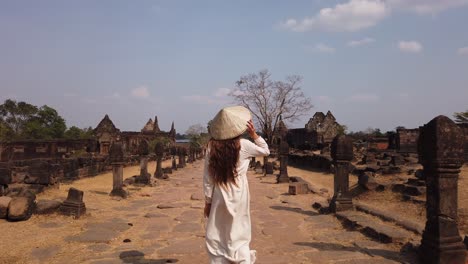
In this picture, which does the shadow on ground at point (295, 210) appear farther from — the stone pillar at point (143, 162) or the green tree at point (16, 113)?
the green tree at point (16, 113)

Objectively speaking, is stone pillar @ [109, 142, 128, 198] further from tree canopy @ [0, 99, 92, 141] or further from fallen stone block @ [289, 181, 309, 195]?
tree canopy @ [0, 99, 92, 141]

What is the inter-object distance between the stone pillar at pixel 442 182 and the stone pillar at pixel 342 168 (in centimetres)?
344

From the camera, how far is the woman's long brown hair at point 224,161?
3.41 metres

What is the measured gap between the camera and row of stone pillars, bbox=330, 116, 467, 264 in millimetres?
4516

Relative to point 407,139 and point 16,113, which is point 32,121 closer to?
point 16,113

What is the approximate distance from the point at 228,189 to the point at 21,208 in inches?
217

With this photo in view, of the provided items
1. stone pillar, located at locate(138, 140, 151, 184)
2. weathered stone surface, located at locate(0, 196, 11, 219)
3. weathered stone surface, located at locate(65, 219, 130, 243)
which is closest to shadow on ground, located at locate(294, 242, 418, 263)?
weathered stone surface, located at locate(65, 219, 130, 243)

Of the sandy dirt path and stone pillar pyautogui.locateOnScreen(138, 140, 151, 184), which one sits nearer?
the sandy dirt path

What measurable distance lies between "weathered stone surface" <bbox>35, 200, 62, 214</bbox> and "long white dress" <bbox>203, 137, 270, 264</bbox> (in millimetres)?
5479

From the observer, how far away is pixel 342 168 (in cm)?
858

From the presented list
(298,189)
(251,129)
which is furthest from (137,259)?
(298,189)

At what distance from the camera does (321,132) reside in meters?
42.2

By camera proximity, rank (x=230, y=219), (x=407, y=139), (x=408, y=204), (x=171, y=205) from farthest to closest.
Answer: (x=407, y=139) < (x=171, y=205) < (x=408, y=204) < (x=230, y=219)

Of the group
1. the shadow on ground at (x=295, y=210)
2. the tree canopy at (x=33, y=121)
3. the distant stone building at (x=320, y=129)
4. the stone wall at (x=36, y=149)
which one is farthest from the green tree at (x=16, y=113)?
the shadow on ground at (x=295, y=210)
